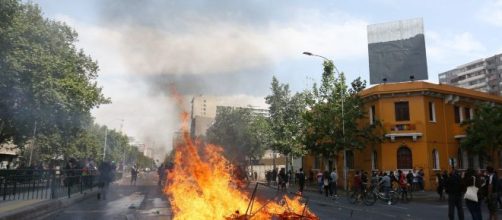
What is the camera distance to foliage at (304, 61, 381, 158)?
29828 mm

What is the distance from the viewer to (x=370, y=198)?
20.1 m

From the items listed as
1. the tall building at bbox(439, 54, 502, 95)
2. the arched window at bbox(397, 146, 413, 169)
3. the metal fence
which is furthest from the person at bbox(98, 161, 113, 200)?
the tall building at bbox(439, 54, 502, 95)

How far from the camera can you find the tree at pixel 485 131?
27156 mm

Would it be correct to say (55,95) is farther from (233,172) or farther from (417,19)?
(417,19)

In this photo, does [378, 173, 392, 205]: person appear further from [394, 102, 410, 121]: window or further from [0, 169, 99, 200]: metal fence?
[0, 169, 99, 200]: metal fence

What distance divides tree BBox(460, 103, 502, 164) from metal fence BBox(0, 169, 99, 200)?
2531cm

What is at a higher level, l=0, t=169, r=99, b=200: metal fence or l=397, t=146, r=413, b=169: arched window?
l=397, t=146, r=413, b=169: arched window

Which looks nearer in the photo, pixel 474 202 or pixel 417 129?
pixel 474 202

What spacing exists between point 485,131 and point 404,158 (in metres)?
5.70

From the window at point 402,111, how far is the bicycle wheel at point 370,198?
1247 centimetres

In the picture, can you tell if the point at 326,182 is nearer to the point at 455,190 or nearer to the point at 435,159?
the point at 435,159

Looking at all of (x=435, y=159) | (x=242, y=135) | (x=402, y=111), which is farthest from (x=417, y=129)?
(x=242, y=135)

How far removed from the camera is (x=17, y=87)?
2228 centimetres

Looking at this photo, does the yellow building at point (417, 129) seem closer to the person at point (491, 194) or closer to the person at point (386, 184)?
the person at point (386, 184)
